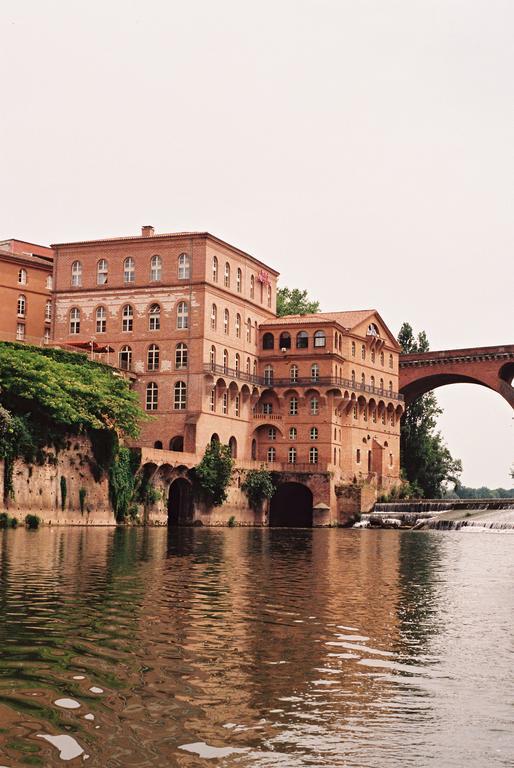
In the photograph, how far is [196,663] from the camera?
1470cm

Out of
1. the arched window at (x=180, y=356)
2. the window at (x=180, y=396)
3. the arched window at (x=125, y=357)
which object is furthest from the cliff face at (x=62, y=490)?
the arched window at (x=125, y=357)

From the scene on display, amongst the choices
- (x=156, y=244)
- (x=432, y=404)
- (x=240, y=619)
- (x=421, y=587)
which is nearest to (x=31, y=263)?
(x=156, y=244)

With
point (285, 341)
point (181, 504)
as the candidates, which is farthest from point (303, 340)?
point (181, 504)

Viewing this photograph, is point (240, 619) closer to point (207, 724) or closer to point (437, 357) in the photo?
point (207, 724)

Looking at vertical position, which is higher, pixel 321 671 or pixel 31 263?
pixel 31 263

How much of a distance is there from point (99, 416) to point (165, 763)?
171ft

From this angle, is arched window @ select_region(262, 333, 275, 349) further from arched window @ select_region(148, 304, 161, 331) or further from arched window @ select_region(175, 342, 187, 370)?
arched window @ select_region(148, 304, 161, 331)

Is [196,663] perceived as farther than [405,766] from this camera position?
Yes

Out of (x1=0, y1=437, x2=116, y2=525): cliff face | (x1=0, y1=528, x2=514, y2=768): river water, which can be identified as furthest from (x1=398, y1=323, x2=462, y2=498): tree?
(x1=0, y1=528, x2=514, y2=768): river water

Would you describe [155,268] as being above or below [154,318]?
above

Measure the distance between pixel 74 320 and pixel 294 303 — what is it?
30237 mm

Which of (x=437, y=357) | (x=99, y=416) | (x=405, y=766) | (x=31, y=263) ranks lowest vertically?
(x=405, y=766)

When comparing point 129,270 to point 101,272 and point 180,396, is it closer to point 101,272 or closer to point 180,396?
point 101,272

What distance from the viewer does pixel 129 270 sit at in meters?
82.2
